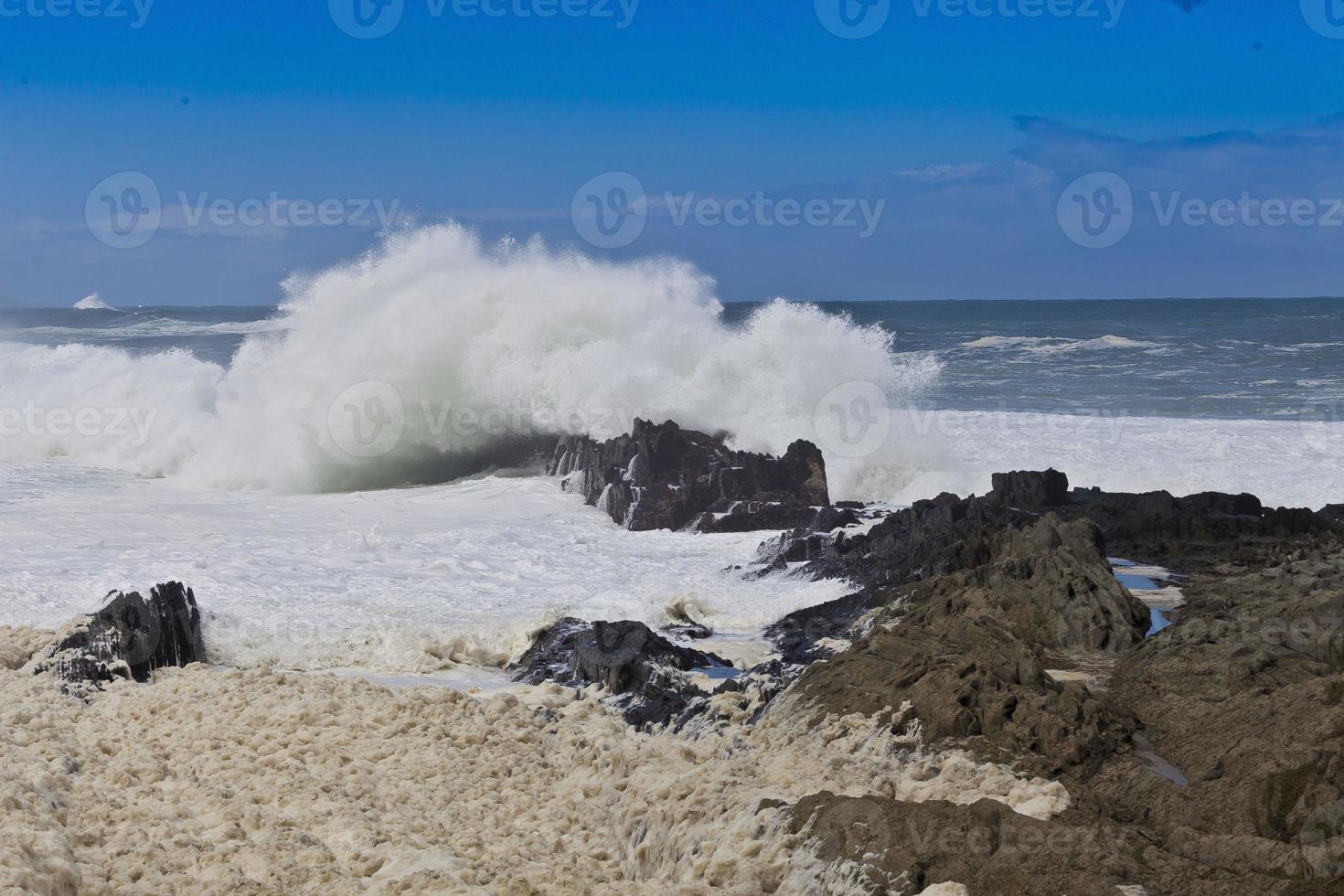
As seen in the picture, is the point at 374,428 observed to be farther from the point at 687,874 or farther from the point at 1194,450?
the point at 687,874

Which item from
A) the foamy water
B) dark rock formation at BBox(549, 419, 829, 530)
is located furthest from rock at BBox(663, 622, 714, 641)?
dark rock formation at BBox(549, 419, 829, 530)

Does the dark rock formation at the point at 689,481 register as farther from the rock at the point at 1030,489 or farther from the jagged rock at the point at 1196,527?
the jagged rock at the point at 1196,527

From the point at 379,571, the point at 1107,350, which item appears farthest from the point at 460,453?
the point at 1107,350

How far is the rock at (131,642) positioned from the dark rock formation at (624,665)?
220cm

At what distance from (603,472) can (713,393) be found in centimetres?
363

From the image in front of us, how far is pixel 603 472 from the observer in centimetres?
1598

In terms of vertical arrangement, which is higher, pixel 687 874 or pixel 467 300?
pixel 467 300

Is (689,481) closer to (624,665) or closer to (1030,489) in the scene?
(1030,489)

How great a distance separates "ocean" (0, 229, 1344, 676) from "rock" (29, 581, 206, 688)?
1.27 ft

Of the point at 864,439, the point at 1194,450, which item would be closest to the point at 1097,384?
the point at 1194,450

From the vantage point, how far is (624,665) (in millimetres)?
7738

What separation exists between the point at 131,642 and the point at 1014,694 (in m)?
5.54

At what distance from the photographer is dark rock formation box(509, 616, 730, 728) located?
23.7 ft

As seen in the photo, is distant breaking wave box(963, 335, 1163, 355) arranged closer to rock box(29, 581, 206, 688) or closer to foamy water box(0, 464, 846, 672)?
foamy water box(0, 464, 846, 672)
